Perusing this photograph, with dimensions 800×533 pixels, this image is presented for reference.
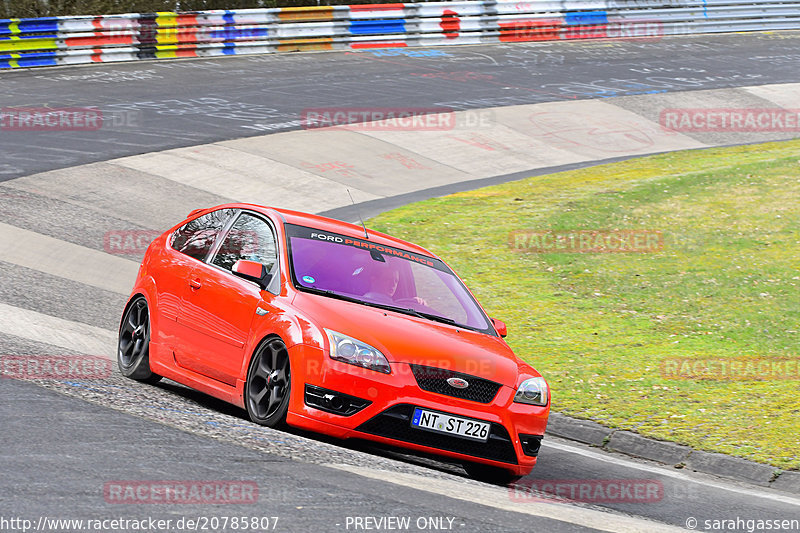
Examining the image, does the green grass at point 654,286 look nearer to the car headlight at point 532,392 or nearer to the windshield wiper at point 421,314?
the car headlight at point 532,392

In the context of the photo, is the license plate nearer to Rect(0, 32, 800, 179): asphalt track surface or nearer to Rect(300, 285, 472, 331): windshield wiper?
Rect(300, 285, 472, 331): windshield wiper

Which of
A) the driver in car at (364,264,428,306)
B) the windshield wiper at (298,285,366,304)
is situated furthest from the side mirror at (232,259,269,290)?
the driver in car at (364,264,428,306)

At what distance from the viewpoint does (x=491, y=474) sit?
734cm

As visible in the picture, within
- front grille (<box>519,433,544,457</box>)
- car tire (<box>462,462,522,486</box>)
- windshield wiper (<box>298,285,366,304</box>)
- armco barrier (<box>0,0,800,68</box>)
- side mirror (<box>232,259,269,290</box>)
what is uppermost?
armco barrier (<box>0,0,800,68</box>)

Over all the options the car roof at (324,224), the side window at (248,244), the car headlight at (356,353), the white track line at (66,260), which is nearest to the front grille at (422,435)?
the car headlight at (356,353)

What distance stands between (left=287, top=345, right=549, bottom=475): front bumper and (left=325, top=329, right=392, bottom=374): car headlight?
0.04m

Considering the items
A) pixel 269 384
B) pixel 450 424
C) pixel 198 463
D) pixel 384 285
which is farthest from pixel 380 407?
pixel 384 285

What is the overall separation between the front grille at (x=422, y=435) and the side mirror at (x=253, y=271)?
1.46 meters

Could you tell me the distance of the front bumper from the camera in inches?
267

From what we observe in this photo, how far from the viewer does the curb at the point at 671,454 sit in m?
8.03

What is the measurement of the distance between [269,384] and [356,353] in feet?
2.44

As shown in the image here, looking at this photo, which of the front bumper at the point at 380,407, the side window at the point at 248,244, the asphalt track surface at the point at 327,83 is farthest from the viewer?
the asphalt track surface at the point at 327,83

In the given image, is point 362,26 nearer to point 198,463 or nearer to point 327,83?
point 327,83

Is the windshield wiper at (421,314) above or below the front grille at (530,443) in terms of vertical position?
above
